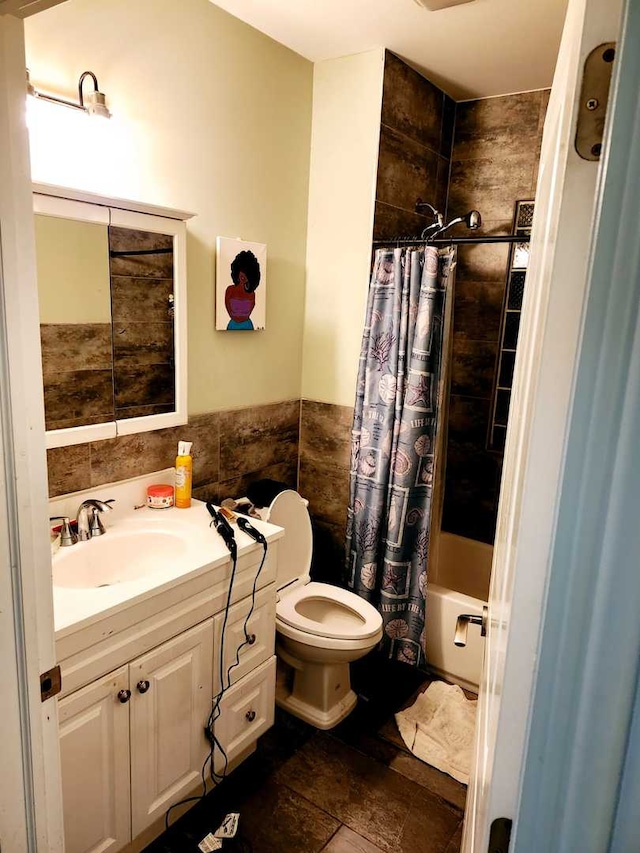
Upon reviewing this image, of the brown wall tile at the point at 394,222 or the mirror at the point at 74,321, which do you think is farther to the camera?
the brown wall tile at the point at 394,222

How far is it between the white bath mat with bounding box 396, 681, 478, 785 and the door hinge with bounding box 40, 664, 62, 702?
66.3 inches

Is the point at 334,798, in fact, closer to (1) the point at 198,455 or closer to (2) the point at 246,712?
(2) the point at 246,712

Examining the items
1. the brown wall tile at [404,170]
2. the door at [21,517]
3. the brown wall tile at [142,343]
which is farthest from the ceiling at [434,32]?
the door at [21,517]

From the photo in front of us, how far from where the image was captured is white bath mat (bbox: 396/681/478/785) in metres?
2.21

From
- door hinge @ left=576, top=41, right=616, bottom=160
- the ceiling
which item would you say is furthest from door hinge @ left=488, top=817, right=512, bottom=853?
the ceiling

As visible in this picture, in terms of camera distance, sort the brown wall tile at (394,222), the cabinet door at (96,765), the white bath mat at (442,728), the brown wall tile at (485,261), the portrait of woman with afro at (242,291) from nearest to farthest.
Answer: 1. the cabinet door at (96,765)
2. the white bath mat at (442,728)
3. the portrait of woman with afro at (242,291)
4. the brown wall tile at (394,222)
5. the brown wall tile at (485,261)

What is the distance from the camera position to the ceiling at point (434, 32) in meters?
2.10

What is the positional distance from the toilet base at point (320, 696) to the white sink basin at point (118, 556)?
854 millimetres

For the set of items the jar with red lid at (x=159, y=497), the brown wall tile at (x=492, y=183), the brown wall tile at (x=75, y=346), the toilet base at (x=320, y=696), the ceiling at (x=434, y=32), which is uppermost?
the ceiling at (x=434, y=32)

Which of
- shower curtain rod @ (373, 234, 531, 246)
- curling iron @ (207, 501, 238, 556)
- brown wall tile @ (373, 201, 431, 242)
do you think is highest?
brown wall tile @ (373, 201, 431, 242)

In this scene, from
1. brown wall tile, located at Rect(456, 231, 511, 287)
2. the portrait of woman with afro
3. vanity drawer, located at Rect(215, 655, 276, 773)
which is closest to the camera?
vanity drawer, located at Rect(215, 655, 276, 773)

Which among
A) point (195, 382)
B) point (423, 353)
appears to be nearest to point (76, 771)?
point (195, 382)

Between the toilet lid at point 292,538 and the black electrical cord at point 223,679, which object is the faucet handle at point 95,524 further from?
the toilet lid at point 292,538

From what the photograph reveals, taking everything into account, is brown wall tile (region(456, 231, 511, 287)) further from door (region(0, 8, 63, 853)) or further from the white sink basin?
door (region(0, 8, 63, 853))
